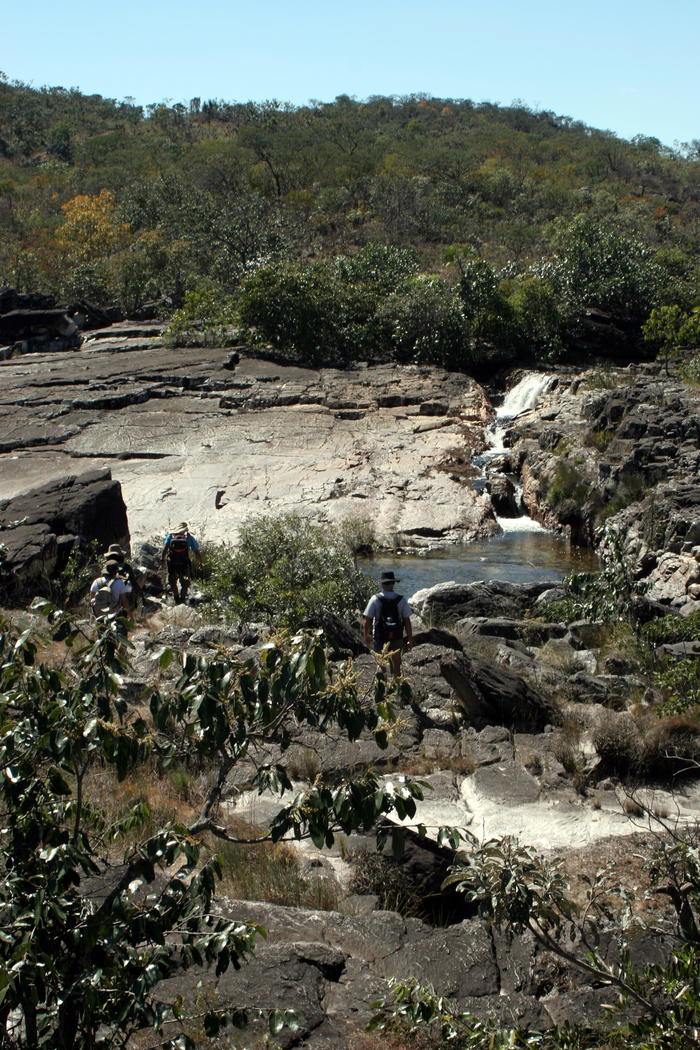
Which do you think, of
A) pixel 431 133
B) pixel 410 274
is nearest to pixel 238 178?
pixel 410 274

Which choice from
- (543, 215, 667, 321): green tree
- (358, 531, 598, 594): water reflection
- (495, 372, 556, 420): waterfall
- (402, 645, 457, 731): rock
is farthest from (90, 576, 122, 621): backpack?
(543, 215, 667, 321): green tree

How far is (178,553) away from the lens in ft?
45.9

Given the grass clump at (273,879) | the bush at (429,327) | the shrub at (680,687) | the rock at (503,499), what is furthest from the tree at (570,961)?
the bush at (429,327)

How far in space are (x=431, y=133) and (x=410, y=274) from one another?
2194 inches

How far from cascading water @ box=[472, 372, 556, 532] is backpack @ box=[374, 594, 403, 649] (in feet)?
37.5

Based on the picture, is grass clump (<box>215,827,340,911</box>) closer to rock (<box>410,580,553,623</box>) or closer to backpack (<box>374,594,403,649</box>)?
backpack (<box>374,594,403,649</box>)

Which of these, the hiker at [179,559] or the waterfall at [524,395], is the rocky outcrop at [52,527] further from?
the waterfall at [524,395]

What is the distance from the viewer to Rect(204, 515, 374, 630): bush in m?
12.0

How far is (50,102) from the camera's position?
101000 millimetres

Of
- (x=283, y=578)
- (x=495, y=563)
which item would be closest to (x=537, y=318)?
(x=495, y=563)

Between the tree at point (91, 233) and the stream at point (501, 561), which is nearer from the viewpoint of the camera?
the stream at point (501, 561)

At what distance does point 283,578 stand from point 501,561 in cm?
683

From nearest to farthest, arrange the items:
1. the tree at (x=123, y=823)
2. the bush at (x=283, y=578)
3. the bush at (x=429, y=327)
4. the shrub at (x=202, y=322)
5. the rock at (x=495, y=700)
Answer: the tree at (x=123, y=823) → the rock at (x=495, y=700) → the bush at (x=283, y=578) → the bush at (x=429, y=327) → the shrub at (x=202, y=322)

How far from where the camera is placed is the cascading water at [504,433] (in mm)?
21188
